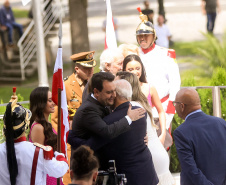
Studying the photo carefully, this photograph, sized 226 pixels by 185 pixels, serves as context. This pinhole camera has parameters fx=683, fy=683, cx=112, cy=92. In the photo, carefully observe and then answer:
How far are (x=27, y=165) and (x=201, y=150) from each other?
145 cm

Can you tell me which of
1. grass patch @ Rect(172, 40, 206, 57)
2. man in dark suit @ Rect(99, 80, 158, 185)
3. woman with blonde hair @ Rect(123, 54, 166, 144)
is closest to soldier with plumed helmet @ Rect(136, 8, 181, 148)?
woman with blonde hair @ Rect(123, 54, 166, 144)

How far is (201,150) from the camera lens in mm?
5660

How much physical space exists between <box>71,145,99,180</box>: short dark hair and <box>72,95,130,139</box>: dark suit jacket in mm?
865

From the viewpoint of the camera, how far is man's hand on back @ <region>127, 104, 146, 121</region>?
5699 millimetres

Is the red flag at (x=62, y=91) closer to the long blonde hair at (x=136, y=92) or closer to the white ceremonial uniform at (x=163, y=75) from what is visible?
the long blonde hair at (x=136, y=92)

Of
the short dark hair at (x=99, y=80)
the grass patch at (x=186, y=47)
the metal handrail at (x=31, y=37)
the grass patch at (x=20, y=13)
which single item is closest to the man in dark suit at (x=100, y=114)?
the short dark hair at (x=99, y=80)

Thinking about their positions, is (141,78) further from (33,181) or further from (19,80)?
(19,80)

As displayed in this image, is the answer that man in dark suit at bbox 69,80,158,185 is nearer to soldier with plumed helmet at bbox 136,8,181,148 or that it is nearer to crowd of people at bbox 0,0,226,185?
crowd of people at bbox 0,0,226,185

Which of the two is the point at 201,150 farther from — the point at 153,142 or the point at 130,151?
the point at 153,142

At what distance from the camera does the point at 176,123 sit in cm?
916

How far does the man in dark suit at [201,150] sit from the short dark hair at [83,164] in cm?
117

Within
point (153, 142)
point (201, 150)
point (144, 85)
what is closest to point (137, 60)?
point (144, 85)

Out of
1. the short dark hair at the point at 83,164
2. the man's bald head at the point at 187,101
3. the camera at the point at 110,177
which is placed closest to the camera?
the short dark hair at the point at 83,164

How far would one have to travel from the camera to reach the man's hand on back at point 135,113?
18.7 feet
